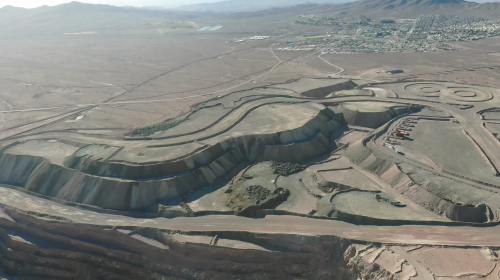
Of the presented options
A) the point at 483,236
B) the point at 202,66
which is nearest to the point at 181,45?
the point at 202,66

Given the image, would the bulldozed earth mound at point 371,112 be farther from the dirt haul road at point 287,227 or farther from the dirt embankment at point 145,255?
the dirt embankment at point 145,255

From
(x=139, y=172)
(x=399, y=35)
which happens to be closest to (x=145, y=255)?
(x=139, y=172)

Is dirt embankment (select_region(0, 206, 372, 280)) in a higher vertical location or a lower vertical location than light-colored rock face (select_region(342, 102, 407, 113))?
lower

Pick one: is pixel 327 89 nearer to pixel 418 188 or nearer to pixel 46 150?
pixel 418 188

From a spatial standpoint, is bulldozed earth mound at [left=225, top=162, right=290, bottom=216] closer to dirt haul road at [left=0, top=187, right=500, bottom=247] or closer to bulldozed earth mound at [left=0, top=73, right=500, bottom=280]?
bulldozed earth mound at [left=0, top=73, right=500, bottom=280]

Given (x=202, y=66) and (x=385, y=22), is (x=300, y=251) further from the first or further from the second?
(x=385, y=22)

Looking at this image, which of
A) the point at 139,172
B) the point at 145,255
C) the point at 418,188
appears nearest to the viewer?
the point at 145,255

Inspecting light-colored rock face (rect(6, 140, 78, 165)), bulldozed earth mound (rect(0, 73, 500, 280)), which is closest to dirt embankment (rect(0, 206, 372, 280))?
bulldozed earth mound (rect(0, 73, 500, 280))
